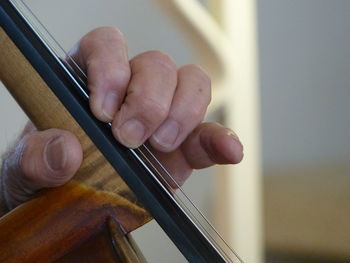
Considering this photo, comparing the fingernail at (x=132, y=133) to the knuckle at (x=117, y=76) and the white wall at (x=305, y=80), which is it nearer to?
the knuckle at (x=117, y=76)

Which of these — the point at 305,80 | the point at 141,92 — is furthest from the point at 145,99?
the point at 305,80

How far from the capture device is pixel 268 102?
1.07 m

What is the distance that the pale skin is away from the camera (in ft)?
0.93

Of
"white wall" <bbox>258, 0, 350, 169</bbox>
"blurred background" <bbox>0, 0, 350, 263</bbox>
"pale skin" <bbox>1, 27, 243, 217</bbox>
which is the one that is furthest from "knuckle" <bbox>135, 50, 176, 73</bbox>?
"white wall" <bbox>258, 0, 350, 169</bbox>

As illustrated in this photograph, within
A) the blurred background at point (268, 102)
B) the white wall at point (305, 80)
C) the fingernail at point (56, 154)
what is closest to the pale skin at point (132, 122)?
the fingernail at point (56, 154)

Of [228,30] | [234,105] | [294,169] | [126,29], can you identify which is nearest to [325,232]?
[294,169]

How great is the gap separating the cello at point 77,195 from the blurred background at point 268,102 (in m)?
0.55

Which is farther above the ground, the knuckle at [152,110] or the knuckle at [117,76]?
the knuckle at [117,76]

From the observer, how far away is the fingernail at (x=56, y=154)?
0.27 meters

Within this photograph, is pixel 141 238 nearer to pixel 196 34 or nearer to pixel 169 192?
pixel 196 34

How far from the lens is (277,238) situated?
40.4 inches

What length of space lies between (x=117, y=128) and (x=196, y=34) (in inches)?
24.3

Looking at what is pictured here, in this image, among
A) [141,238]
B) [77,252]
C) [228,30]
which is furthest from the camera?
[141,238]

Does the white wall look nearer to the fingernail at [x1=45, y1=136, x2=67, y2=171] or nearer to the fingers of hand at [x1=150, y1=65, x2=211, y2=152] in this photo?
the fingers of hand at [x1=150, y1=65, x2=211, y2=152]
